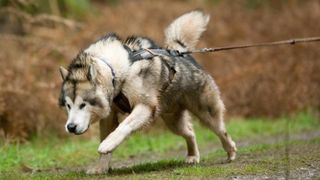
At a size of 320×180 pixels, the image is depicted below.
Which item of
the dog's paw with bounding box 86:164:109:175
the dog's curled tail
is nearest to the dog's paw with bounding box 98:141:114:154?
the dog's paw with bounding box 86:164:109:175

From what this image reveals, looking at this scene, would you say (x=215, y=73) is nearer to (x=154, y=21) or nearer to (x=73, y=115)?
(x=154, y=21)

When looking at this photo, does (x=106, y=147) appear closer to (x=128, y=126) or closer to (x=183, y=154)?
(x=128, y=126)

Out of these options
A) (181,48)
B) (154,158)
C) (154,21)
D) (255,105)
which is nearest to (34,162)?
(154,158)

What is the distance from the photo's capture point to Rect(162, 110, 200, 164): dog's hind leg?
28.9ft

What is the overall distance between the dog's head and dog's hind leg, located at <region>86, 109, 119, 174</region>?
0.62 meters

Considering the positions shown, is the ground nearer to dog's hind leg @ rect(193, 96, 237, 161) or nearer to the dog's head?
dog's hind leg @ rect(193, 96, 237, 161)

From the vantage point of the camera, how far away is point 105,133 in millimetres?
8203

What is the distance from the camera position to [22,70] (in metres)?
12.6

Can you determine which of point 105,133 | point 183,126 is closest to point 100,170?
point 105,133

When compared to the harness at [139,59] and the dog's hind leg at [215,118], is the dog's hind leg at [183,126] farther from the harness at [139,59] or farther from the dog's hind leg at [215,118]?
the harness at [139,59]

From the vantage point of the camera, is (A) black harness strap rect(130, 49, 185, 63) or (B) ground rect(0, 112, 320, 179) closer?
(B) ground rect(0, 112, 320, 179)

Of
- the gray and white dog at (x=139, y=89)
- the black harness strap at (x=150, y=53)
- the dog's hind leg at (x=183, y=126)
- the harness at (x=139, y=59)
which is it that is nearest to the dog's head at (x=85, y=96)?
the gray and white dog at (x=139, y=89)

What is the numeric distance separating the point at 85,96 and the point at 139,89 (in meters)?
0.65

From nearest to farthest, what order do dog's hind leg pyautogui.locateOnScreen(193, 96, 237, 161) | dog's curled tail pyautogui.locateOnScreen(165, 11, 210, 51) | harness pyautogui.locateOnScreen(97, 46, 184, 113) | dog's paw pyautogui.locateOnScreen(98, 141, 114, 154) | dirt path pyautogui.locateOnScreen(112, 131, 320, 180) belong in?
dirt path pyautogui.locateOnScreen(112, 131, 320, 180) < dog's paw pyautogui.locateOnScreen(98, 141, 114, 154) < harness pyautogui.locateOnScreen(97, 46, 184, 113) < dog's hind leg pyautogui.locateOnScreen(193, 96, 237, 161) < dog's curled tail pyautogui.locateOnScreen(165, 11, 210, 51)
